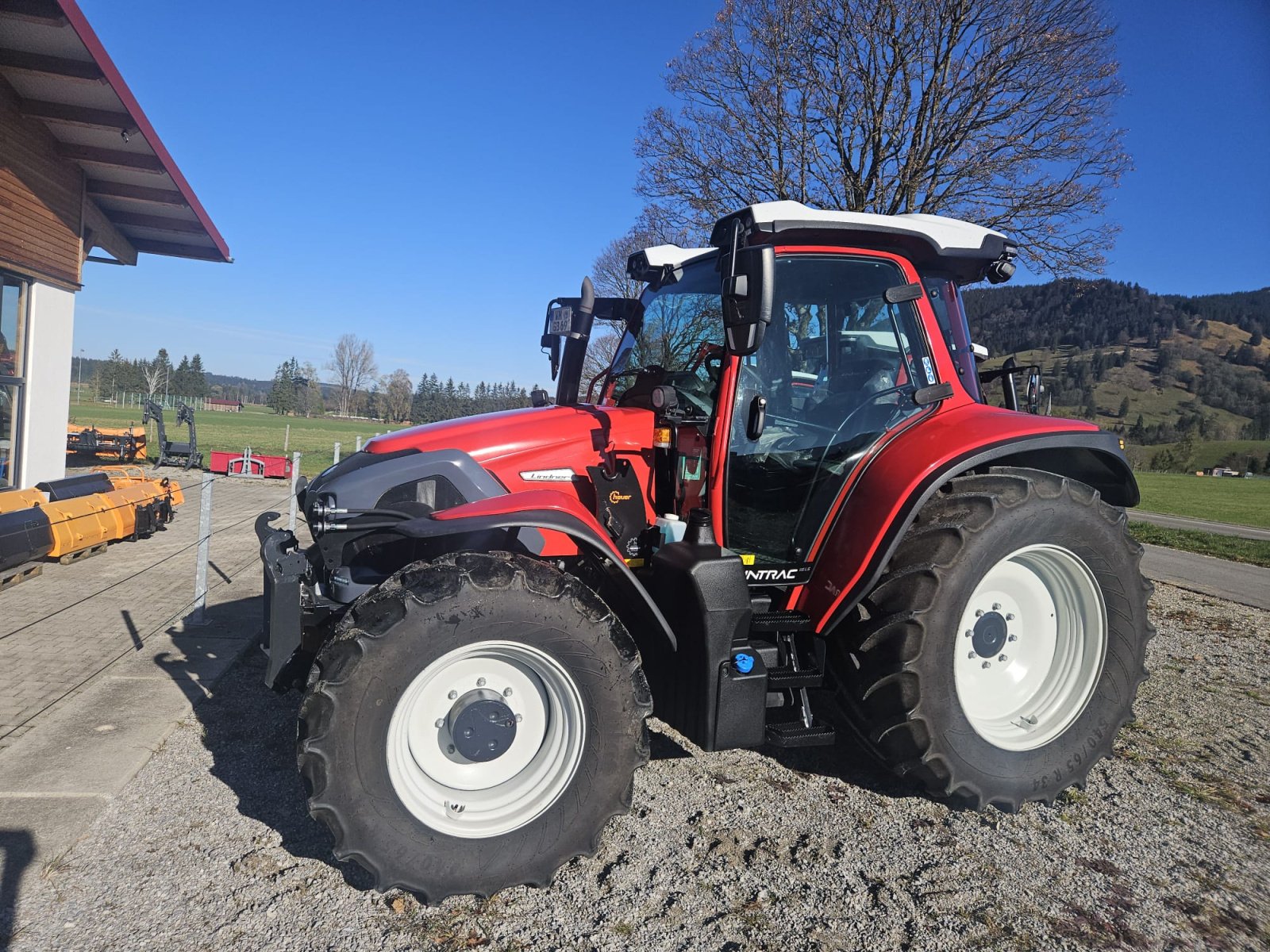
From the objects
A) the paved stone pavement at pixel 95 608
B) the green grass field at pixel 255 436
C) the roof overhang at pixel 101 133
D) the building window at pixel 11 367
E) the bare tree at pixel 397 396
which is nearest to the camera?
the paved stone pavement at pixel 95 608

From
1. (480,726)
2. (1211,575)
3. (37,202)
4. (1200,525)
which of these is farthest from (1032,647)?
(1200,525)

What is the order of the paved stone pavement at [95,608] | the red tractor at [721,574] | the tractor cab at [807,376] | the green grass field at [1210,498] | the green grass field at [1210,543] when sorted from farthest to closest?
1. the green grass field at [1210,498]
2. the green grass field at [1210,543]
3. the paved stone pavement at [95,608]
4. the tractor cab at [807,376]
5. the red tractor at [721,574]

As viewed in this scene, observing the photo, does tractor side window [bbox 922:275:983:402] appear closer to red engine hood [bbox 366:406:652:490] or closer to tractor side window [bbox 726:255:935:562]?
tractor side window [bbox 726:255:935:562]

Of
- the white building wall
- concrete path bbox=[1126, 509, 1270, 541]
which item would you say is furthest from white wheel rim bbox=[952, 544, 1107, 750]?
concrete path bbox=[1126, 509, 1270, 541]

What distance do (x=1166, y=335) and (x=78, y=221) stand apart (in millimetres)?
145460

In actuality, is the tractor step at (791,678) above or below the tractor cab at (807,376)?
below

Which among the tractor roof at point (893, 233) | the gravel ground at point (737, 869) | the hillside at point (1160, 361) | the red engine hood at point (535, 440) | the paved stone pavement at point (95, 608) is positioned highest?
the hillside at point (1160, 361)

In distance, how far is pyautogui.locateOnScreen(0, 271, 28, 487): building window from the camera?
10.2 metres

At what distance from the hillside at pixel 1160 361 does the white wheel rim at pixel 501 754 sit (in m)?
64.0

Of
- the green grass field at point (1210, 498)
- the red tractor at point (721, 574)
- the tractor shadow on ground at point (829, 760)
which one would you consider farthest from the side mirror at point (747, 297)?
the green grass field at point (1210, 498)

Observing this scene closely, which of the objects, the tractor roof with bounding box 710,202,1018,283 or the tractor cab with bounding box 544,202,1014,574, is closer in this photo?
the tractor roof with bounding box 710,202,1018,283

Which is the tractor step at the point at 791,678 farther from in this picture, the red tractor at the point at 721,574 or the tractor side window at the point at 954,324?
the tractor side window at the point at 954,324

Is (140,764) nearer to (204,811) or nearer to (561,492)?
(204,811)

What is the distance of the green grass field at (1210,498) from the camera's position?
80.0 feet
